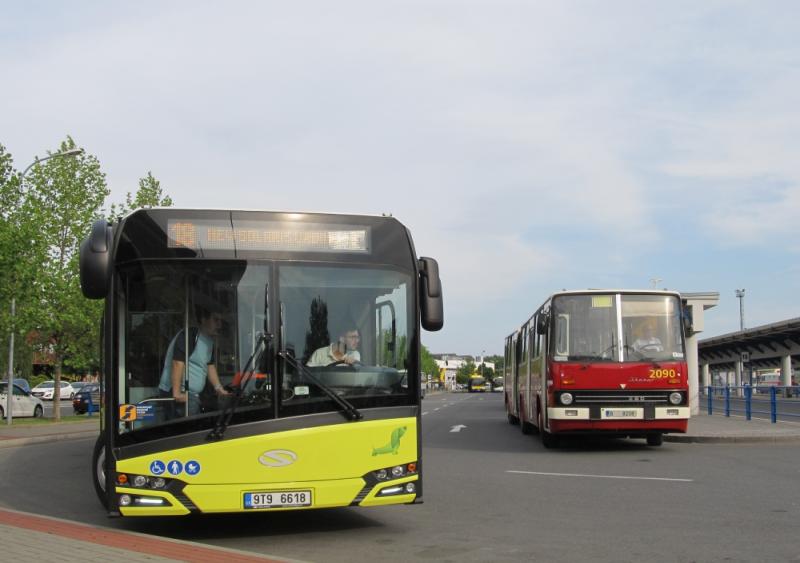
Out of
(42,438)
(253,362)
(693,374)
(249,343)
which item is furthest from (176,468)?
(693,374)

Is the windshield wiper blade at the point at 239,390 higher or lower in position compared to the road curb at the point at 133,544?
higher

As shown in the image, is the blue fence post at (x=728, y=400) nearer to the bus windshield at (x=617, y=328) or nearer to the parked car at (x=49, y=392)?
the bus windshield at (x=617, y=328)

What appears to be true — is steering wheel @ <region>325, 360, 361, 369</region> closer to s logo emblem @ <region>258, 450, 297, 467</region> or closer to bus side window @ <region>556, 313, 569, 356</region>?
s logo emblem @ <region>258, 450, 297, 467</region>

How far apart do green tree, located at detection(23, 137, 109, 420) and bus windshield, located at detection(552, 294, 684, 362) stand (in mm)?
19606

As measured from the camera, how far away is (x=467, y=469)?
14.9 m

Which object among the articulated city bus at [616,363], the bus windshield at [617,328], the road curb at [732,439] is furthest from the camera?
the road curb at [732,439]

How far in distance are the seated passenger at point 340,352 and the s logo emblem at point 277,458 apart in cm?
76

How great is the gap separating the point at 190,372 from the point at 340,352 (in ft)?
4.13

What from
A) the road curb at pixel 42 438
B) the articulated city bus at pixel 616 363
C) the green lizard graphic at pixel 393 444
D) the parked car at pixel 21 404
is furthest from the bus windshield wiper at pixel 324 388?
Result: the parked car at pixel 21 404

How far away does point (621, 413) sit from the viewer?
1680cm

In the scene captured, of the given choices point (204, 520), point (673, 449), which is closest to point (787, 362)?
point (673, 449)

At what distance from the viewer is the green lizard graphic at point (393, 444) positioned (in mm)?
8320

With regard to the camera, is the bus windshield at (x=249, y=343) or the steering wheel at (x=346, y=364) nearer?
the bus windshield at (x=249, y=343)

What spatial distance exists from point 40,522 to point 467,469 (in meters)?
7.29
